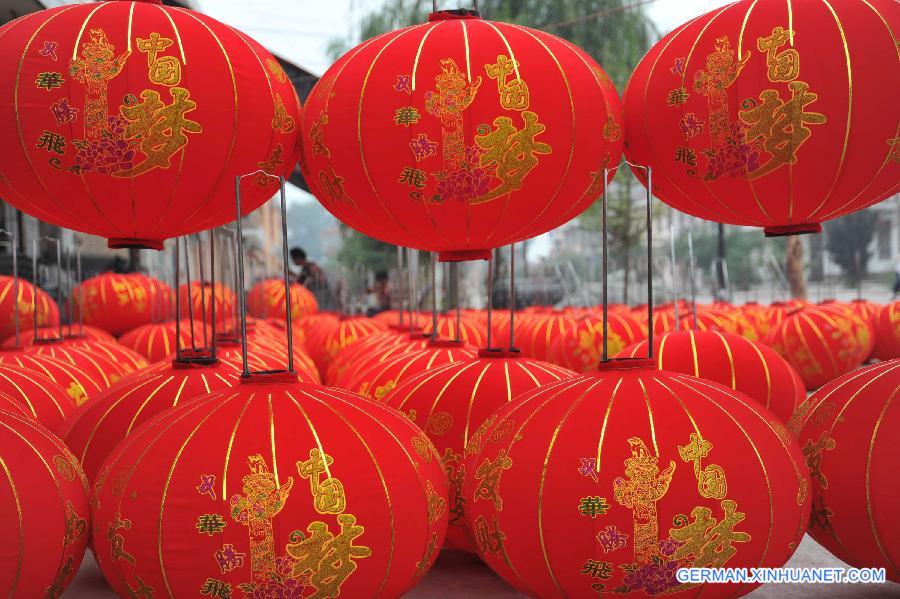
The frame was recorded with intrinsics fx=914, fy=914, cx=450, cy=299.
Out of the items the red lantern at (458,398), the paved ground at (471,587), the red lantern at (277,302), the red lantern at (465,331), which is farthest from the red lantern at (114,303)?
the red lantern at (458,398)

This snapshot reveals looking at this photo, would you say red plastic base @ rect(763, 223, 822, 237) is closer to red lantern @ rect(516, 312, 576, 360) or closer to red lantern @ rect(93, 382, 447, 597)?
red lantern @ rect(93, 382, 447, 597)

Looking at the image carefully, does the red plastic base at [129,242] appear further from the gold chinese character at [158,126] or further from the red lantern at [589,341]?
the red lantern at [589,341]

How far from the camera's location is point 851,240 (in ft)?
35.0

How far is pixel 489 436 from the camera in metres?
1.66

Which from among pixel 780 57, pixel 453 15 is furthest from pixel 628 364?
pixel 453 15

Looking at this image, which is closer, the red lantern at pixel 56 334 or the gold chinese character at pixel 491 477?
the gold chinese character at pixel 491 477

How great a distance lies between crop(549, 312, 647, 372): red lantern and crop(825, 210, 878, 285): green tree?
6.98m

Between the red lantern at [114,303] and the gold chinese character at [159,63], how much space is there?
367 centimetres

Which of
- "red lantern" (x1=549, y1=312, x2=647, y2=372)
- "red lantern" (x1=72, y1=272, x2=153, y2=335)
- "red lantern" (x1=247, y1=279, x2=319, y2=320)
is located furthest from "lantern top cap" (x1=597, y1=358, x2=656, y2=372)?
"red lantern" (x1=247, y1=279, x2=319, y2=320)

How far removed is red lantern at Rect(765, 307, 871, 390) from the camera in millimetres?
5488

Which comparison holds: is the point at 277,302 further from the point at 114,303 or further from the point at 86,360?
the point at 86,360

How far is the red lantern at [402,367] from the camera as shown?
8.02ft

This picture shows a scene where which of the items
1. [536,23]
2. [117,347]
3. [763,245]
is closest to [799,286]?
[763,245]

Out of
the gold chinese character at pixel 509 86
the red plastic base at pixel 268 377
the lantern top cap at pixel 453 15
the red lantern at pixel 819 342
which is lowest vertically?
the red lantern at pixel 819 342
